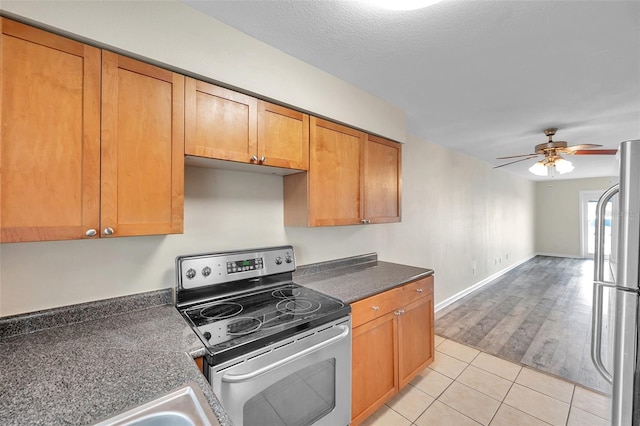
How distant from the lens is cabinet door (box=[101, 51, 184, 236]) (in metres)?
1.07

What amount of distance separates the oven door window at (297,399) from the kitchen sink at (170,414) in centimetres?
46

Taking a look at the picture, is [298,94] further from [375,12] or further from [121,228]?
[121,228]

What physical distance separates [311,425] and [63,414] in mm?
1060

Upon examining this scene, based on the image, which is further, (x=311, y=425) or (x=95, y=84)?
(x=311, y=425)

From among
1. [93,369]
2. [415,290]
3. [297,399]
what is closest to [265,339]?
[297,399]

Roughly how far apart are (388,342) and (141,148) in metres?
1.86

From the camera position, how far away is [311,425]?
1328 mm

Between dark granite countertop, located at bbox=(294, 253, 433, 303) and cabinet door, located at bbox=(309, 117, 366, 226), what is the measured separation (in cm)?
44

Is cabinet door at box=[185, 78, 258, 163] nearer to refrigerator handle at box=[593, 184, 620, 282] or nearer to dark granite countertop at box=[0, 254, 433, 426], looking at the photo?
dark granite countertop at box=[0, 254, 433, 426]

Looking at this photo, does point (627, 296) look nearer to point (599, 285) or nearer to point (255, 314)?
point (599, 285)

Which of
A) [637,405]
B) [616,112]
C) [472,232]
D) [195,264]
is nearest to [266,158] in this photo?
[195,264]

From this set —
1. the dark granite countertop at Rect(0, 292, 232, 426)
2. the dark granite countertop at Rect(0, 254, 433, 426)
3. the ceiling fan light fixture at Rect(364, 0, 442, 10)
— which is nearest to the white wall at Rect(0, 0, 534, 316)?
the dark granite countertop at Rect(0, 254, 433, 426)

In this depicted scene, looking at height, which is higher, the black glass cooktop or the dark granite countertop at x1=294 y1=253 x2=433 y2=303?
the dark granite countertop at x1=294 y1=253 x2=433 y2=303

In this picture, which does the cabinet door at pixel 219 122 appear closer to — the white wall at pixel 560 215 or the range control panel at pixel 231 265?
the range control panel at pixel 231 265
